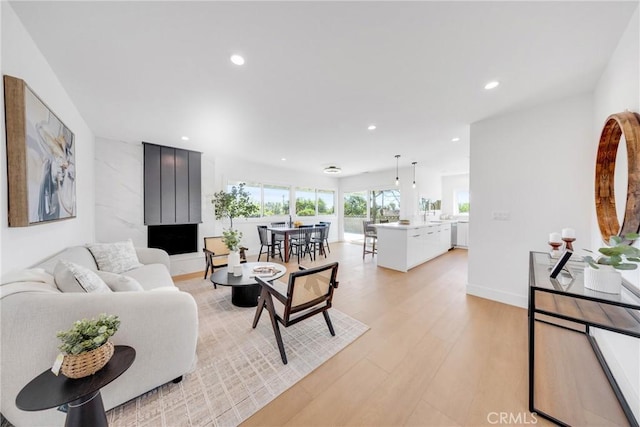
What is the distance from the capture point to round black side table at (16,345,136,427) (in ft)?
2.81

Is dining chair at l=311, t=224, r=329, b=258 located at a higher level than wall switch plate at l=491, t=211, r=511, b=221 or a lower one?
lower

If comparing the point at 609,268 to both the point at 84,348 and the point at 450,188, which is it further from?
the point at 450,188

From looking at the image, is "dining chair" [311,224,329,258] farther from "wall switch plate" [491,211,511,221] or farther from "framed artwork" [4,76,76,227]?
"framed artwork" [4,76,76,227]

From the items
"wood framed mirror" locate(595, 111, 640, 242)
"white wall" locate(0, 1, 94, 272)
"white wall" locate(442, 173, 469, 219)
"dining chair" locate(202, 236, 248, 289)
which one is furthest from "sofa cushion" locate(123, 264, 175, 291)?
"white wall" locate(442, 173, 469, 219)

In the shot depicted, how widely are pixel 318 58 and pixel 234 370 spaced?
263 cm

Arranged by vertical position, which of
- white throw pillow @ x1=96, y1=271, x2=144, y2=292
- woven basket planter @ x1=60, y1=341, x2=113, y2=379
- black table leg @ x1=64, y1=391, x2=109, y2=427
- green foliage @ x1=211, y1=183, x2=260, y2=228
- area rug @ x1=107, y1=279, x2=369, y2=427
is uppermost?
green foliage @ x1=211, y1=183, x2=260, y2=228

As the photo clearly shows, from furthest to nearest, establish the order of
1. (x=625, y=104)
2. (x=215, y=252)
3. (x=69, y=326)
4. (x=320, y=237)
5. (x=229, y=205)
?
(x=320, y=237), (x=229, y=205), (x=215, y=252), (x=625, y=104), (x=69, y=326)

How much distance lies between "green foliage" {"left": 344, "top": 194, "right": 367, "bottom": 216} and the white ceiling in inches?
180

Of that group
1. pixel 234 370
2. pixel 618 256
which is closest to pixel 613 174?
pixel 618 256

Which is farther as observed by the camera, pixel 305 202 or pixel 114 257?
pixel 305 202

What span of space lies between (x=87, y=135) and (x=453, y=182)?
9053 mm

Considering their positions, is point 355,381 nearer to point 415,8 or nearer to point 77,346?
point 77,346

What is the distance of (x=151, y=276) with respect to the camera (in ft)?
8.29

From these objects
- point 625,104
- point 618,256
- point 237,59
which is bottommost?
point 618,256
